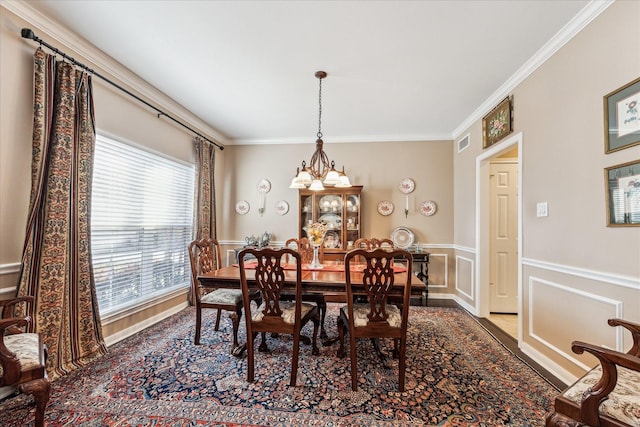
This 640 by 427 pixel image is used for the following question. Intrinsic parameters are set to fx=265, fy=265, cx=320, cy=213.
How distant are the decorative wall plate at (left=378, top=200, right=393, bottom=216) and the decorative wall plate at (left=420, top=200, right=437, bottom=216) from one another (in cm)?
51

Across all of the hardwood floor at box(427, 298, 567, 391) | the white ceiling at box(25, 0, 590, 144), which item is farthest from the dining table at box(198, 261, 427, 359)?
the white ceiling at box(25, 0, 590, 144)

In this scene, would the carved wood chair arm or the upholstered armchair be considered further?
the carved wood chair arm

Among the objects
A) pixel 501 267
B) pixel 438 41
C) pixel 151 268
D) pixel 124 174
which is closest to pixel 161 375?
pixel 151 268

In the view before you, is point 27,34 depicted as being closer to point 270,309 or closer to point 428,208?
point 270,309

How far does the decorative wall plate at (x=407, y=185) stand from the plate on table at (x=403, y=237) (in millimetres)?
640

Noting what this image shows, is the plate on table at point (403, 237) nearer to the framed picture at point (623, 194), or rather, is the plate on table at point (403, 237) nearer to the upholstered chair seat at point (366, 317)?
the upholstered chair seat at point (366, 317)

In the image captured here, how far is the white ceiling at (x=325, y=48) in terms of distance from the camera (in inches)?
74.0

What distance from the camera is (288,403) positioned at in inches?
68.9

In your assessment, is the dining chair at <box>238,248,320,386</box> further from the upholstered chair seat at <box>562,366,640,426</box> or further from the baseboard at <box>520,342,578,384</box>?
the baseboard at <box>520,342,578,384</box>

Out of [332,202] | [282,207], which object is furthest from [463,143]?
[282,207]

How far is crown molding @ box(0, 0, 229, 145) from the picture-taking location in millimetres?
1896

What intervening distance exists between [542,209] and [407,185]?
89.0 inches

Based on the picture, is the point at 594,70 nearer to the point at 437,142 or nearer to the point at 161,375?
the point at 437,142

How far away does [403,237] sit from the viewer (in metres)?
4.39
